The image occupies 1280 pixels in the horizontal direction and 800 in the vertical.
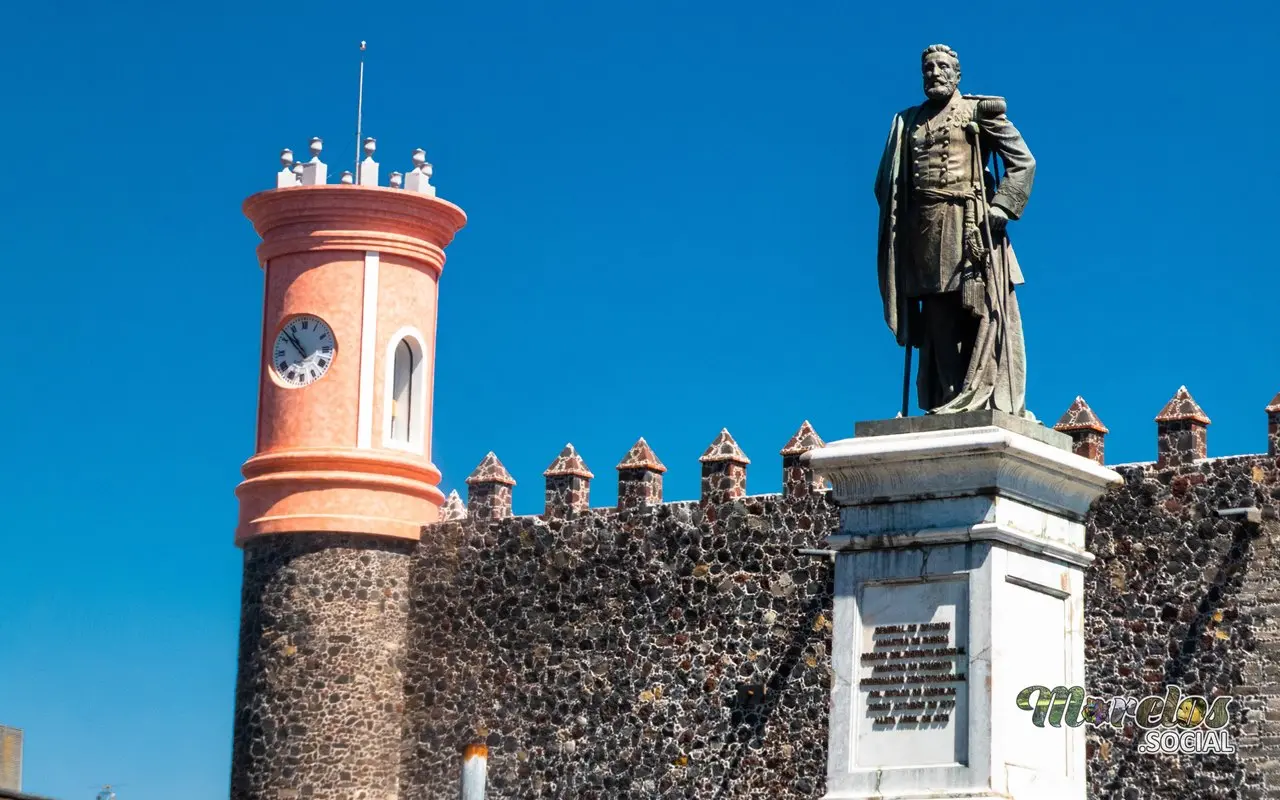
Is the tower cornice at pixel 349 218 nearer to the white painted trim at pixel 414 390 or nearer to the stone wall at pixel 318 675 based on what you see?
the white painted trim at pixel 414 390

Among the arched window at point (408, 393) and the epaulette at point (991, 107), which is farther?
the arched window at point (408, 393)

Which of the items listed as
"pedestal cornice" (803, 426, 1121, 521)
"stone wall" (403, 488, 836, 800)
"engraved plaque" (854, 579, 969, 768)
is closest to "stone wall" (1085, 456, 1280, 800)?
"stone wall" (403, 488, 836, 800)

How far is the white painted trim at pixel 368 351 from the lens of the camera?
25750mm

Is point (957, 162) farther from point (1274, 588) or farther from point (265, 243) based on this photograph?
point (265, 243)

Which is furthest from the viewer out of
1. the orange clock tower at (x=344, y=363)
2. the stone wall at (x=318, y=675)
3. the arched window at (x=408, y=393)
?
→ the arched window at (x=408, y=393)

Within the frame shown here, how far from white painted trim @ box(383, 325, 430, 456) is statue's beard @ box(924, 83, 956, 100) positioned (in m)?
14.6

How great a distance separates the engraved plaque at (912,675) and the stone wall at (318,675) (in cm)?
1453

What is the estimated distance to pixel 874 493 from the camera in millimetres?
11219

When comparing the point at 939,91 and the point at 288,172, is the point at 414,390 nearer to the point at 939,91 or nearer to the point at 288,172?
the point at 288,172

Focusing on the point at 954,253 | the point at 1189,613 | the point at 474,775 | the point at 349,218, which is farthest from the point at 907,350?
the point at 349,218

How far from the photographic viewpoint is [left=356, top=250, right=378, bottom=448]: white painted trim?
2575 cm

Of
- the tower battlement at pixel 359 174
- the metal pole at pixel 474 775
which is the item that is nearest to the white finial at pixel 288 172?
the tower battlement at pixel 359 174

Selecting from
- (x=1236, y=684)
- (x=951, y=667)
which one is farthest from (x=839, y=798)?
(x=1236, y=684)

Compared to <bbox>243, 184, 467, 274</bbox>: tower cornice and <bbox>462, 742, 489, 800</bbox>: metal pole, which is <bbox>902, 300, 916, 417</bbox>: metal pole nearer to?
<bbox>462, 742, 489, 800</bbox>: metal pole
